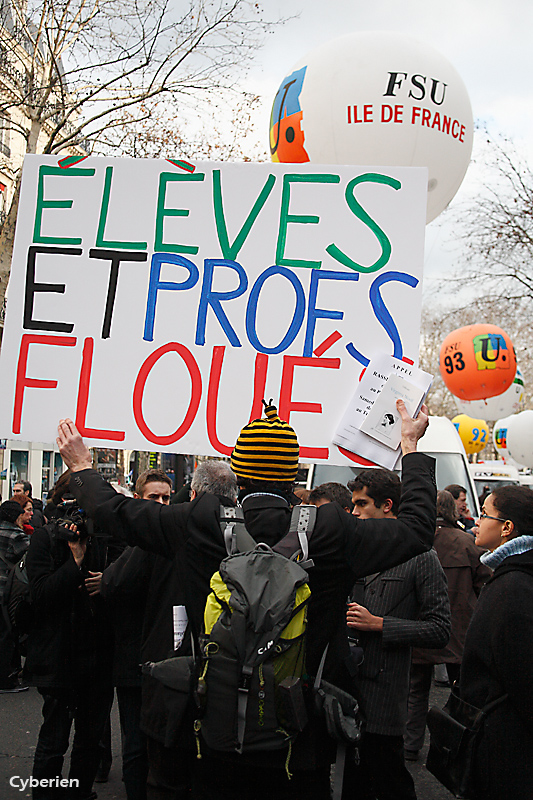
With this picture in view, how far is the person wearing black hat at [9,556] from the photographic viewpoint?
6336 millimetres

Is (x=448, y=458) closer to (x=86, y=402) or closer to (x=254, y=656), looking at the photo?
(x=86, y=402)

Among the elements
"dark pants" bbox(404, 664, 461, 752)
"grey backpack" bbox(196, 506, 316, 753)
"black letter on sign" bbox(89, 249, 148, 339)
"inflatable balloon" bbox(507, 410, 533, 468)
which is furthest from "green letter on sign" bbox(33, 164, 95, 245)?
"inflatable balloon" bbox(507, 410, 533, 468)

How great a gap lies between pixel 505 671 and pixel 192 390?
1496 mm

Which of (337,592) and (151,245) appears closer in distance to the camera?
(337,592)

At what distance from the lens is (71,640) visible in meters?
3.66

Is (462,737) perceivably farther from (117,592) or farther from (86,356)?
(86,356)

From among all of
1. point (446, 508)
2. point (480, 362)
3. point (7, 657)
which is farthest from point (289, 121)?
point (480, 362)

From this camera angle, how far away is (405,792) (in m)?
3.03

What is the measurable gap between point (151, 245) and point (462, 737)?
2.16 m


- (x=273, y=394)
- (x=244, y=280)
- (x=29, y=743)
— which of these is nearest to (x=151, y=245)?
(x=244, y=280)

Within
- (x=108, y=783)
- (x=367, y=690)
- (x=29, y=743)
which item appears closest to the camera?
(x=367, y=690)

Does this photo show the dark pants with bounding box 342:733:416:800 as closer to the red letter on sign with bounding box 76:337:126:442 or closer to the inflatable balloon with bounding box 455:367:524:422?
the red letter on sign with bounding box 76:337:126:442

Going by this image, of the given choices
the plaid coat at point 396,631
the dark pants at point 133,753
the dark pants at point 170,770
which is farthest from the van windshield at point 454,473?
the dark pants at point 170,770

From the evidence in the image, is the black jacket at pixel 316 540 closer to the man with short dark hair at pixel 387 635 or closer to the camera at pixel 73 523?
the man with short dark hair at pixel 387 635
